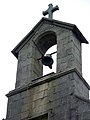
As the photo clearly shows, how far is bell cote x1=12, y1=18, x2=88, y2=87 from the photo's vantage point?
14.3m

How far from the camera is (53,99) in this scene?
1338cm

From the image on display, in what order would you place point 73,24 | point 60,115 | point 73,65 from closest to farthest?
point 60,115 → point 73,65 → point 73,24

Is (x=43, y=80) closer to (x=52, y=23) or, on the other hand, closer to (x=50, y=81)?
(x=50, y=81)

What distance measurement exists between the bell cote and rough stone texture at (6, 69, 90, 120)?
0.36m

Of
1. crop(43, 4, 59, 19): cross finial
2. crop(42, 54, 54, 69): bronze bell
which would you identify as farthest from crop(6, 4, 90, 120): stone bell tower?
crop(43, 4, 59, 19): cross finial

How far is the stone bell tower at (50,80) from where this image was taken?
42.5 feet

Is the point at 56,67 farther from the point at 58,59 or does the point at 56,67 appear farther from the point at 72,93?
the point at 72,93

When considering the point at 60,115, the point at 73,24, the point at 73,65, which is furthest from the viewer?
the point at 73,24

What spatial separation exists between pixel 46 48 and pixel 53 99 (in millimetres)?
2877

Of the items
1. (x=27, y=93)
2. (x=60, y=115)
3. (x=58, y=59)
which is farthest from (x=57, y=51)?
(x=60, y=115)

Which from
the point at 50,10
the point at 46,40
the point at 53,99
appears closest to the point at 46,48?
the point at 46,40

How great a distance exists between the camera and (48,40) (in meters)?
15.7

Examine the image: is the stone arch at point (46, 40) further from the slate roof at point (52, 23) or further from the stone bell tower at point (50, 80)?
the slate roof at point (52, 23)

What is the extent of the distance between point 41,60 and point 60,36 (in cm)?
106
